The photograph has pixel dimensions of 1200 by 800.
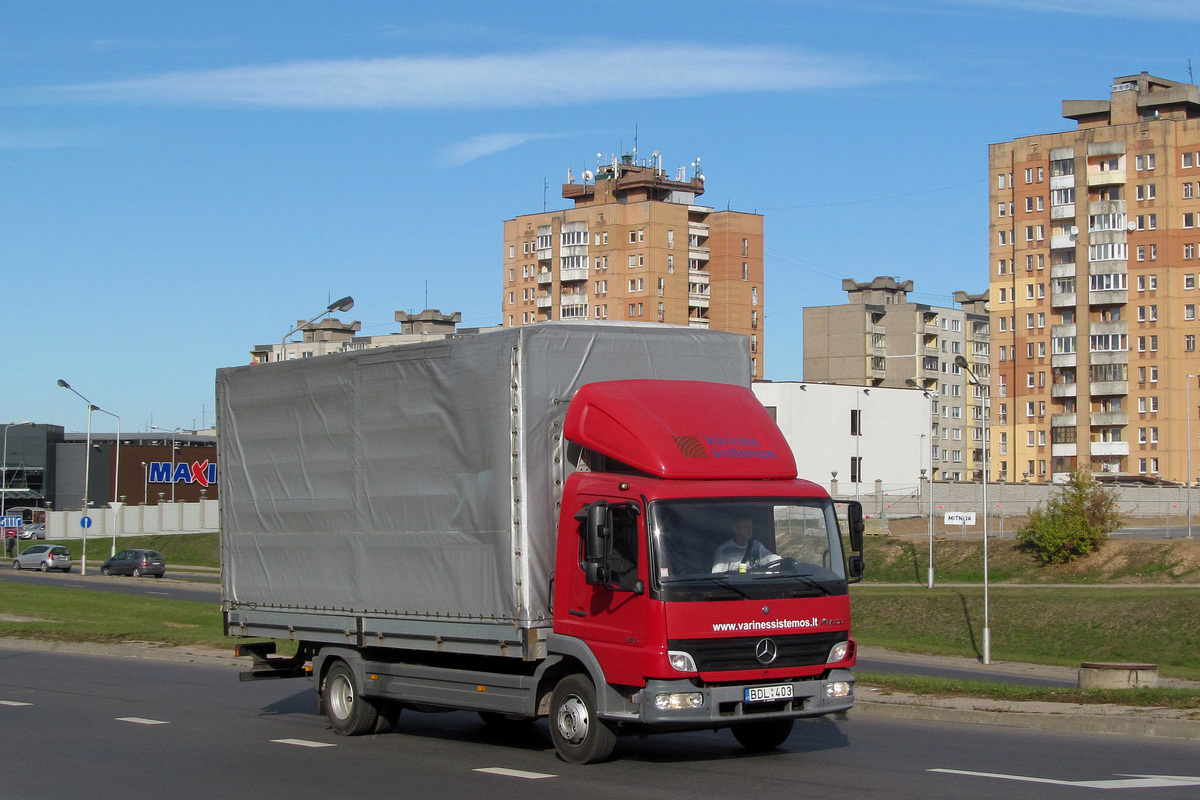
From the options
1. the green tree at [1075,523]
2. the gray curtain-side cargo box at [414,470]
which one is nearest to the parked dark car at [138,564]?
the green tree at [1075,523]

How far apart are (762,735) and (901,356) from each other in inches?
5559

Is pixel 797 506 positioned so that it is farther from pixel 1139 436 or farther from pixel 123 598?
pixel 1139 436

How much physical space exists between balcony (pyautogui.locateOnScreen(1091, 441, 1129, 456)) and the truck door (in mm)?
109087

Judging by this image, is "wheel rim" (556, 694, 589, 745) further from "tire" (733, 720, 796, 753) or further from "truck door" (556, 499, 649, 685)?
"tire" (733, 720, 796, 753)

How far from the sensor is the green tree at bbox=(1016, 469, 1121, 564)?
59.7 metres

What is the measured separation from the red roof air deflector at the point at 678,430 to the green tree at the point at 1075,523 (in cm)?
5123

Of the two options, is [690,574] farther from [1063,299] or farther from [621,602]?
[1063,299]

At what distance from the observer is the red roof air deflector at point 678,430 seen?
1169 cm

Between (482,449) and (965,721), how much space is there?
6.63 m

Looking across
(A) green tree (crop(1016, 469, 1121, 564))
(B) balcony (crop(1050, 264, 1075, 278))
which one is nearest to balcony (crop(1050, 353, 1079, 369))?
(B) balcony (crop(1050, 264, 1075, 278))

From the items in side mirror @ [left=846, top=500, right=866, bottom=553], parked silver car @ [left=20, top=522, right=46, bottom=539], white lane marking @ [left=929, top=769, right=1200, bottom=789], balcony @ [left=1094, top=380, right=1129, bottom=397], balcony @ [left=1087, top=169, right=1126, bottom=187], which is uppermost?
balcony @ [left=1087, top=169, right=1126, bottom=187]

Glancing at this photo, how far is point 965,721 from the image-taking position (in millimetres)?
15148

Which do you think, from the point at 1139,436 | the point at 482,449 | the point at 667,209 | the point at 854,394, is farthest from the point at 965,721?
the point at 667,209

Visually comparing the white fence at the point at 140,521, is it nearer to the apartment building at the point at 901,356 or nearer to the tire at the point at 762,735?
the apartment building at the point at 901,356
